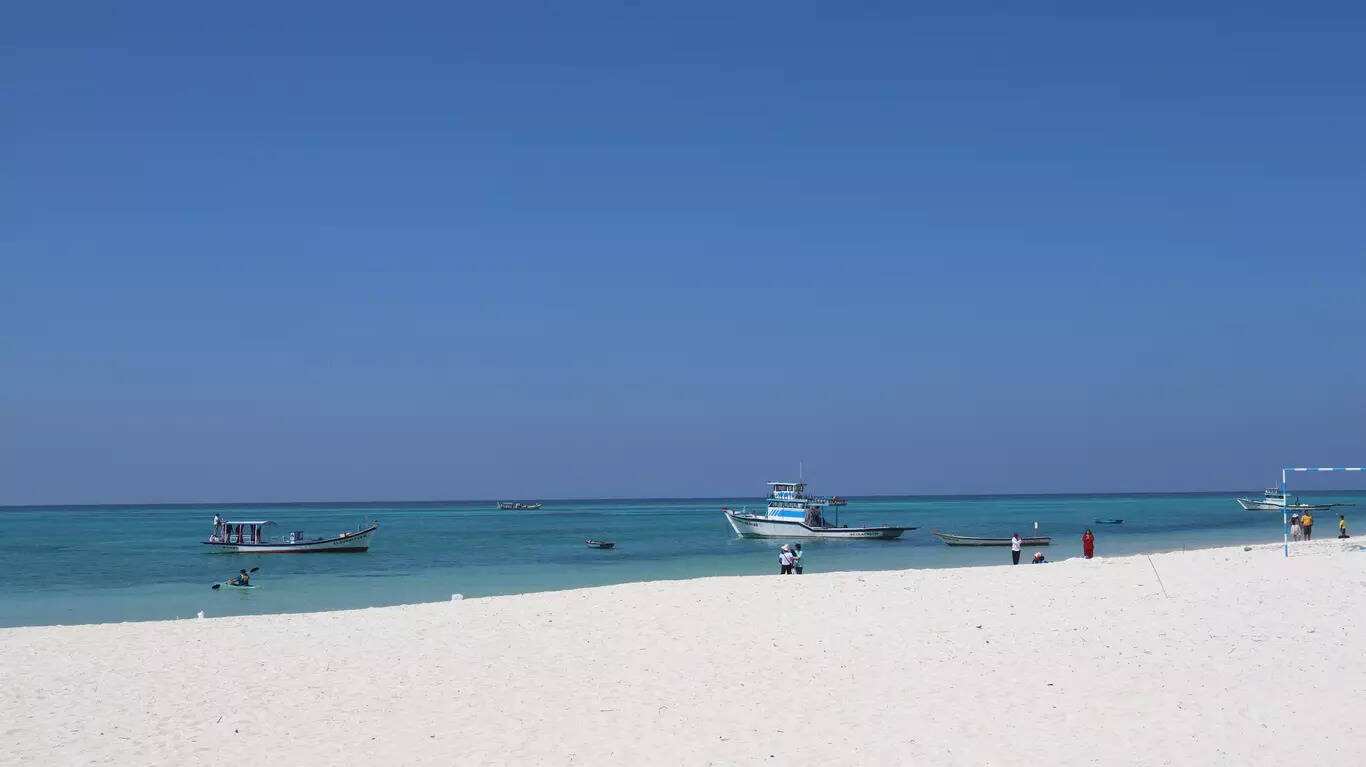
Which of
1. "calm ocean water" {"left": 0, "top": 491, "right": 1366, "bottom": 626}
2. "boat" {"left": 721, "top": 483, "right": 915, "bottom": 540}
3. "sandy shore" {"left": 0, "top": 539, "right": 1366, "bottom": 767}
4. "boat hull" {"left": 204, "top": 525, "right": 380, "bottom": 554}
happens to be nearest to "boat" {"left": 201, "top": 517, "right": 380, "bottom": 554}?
"boat hull" {"left": 204, "top": 525, "right": 380, "bottom": 554}

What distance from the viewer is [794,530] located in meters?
81.9

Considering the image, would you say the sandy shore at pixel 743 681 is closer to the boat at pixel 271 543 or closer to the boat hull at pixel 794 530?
the boat at pixel 271 543

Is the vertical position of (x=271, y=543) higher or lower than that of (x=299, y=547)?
higher

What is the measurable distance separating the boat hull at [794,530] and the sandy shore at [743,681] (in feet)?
190

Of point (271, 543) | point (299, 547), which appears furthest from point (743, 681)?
point (271, 543)

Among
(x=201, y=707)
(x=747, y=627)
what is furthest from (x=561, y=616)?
(x=201, y=707)

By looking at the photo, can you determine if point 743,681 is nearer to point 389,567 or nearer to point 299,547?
point 389,567

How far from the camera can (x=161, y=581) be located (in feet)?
170

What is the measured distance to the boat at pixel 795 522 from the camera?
266ft

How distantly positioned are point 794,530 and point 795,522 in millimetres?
933

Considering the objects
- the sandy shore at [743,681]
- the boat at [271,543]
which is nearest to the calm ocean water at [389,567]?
the boat at [271,543]

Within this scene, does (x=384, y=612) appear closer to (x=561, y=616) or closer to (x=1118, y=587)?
(x=561, y=616)

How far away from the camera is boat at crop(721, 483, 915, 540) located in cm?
8094

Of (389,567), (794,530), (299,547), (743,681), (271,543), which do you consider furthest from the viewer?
(794,530)
